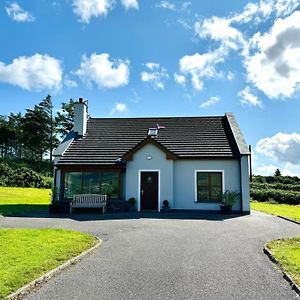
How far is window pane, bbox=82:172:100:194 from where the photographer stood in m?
21.5

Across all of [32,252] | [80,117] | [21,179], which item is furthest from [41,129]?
[32,252]

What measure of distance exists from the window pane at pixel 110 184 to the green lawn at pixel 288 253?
1201cm

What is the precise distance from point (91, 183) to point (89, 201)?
155cm

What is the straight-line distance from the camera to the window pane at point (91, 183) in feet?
70.7

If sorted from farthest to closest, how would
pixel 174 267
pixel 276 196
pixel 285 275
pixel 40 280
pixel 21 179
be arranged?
1. pixel 21 179
2. pixel 276 196
3. pixel 174 267
4. pixel 285 275
5. pixel 40 280

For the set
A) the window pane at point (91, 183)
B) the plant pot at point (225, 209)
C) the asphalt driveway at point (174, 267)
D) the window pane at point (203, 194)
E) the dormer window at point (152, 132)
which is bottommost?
the asphalt driveway at point (174, 267)

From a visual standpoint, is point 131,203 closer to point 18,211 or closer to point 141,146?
point 141,146

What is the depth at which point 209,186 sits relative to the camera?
68.8ft

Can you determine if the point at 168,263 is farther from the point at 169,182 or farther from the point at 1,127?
the point at 1,127

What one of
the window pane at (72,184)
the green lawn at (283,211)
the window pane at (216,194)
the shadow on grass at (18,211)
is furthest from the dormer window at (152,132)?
A: the green lawn at (283,211)

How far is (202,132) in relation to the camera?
79.9 feet

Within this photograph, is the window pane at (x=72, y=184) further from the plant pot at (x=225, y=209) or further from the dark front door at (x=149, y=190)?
the plant pot at (x=225, y=209)

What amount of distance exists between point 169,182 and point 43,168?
33.2 metres

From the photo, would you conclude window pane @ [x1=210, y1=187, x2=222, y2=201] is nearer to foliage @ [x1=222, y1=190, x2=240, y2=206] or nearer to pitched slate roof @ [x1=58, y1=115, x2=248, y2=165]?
foliage @ [x1=222, y1=190, x2=240, y2=206]
